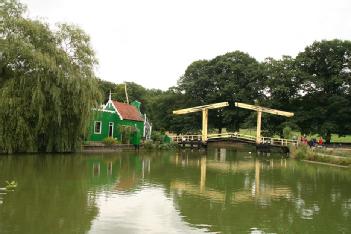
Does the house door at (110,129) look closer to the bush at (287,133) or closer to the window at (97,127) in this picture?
the window at (97,127)

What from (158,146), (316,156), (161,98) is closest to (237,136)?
(158,146)

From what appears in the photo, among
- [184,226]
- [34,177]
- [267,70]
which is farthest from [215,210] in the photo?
[267,70]

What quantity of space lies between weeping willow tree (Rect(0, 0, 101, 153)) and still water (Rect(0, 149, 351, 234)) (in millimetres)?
5644

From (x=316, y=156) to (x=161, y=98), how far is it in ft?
112

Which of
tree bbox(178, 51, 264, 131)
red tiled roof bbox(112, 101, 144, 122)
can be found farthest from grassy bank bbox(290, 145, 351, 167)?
tree bbox(178, 51, 264, 131)

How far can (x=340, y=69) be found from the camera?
144 feet

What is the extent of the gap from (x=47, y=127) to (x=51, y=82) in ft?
9.75

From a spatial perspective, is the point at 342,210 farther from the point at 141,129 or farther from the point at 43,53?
the point at 141,129

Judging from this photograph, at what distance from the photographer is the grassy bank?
27.1 m

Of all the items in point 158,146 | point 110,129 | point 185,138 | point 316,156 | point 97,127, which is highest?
point 97,127

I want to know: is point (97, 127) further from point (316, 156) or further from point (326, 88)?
point (326, 88)

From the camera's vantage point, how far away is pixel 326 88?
45.3 metres

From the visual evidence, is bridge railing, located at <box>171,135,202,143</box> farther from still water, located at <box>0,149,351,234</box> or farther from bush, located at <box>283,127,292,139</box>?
still water, located at <box>0,149,351,234</box>

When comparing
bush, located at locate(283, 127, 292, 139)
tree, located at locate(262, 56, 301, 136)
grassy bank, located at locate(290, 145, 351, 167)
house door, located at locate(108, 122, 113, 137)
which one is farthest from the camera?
tree, located at locate(262, 56, 301, 136)
